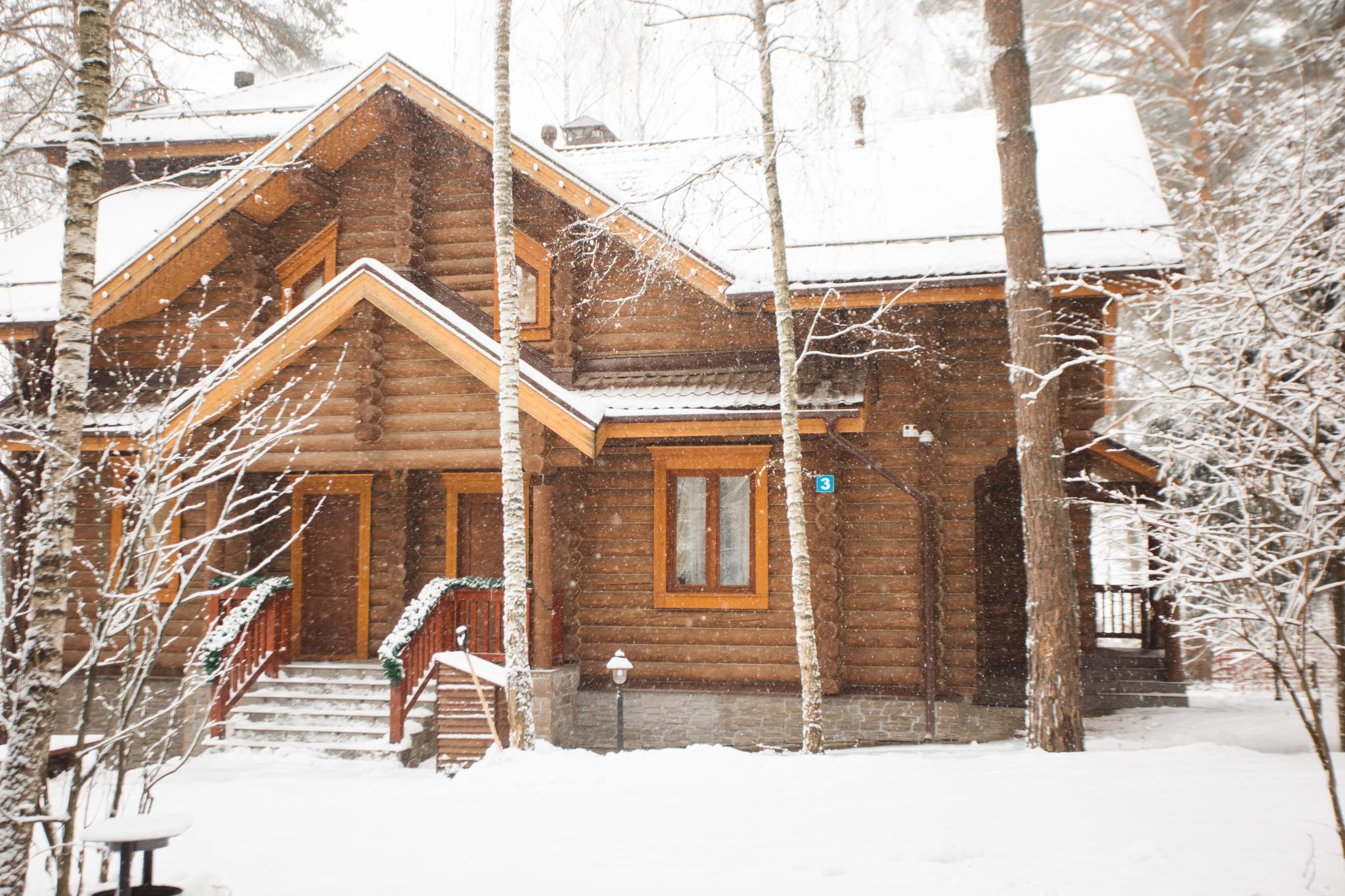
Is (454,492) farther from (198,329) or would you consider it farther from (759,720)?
(759,720)

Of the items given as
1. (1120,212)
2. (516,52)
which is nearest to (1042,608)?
(1120,212)

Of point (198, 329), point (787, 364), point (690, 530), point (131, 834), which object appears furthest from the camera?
point (198, 329)

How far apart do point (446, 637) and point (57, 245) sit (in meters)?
8.98

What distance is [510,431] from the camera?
7.97 m

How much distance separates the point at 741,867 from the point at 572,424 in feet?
17.7

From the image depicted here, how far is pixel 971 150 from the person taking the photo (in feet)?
40.8

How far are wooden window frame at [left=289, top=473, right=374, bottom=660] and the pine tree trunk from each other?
19.6ft

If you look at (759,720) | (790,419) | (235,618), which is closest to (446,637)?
(235,618)

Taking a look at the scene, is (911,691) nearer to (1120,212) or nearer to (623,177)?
(1120,212)

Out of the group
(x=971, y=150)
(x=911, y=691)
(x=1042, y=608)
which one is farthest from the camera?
(x=971, y=150)

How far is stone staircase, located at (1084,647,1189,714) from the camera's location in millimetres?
10930

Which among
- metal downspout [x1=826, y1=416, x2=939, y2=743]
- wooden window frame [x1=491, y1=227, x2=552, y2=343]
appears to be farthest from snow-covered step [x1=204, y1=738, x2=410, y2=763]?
metal downspout [x1=826, y1=416, x2=939, y2=743]

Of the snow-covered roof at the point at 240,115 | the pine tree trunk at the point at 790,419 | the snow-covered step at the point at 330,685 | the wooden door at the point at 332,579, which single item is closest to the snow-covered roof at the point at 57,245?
the snow-covered roof at the point at 240,115

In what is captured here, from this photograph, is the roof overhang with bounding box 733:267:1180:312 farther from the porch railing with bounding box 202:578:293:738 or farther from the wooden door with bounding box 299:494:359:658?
the porch railing with bounding box 202:578:293:738
